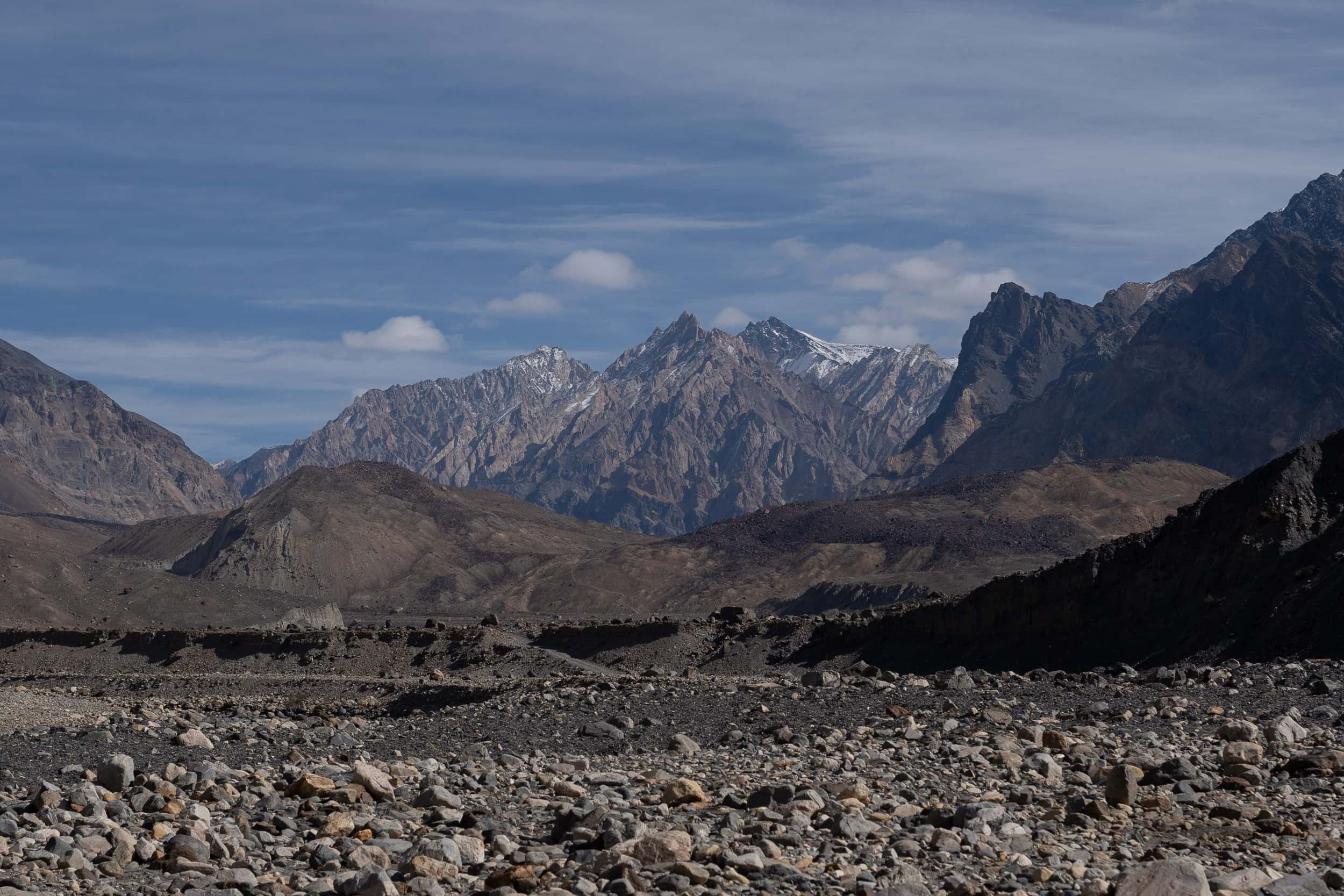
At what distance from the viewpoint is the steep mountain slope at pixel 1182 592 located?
39.1 m

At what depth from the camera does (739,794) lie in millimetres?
15523

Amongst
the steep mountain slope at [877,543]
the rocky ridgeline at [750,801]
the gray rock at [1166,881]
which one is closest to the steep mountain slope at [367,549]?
the steep mountain slope at [877,543]

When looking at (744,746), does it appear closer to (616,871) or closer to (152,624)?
(616,871)

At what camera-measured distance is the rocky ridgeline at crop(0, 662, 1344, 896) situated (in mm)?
11836

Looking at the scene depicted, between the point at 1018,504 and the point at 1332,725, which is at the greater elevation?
the point at 1018,504

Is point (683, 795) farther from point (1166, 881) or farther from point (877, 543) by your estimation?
point (877, 543)

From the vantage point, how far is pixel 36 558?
10906 centimetres

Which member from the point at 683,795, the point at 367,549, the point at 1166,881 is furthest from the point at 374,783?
the point at 367,549

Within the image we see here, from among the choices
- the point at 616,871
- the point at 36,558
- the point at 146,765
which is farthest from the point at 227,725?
the point at 36,558

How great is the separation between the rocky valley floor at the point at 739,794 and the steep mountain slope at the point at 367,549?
12436 centimetres

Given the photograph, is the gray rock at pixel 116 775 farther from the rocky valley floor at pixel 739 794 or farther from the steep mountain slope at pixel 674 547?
the steep mountain slope at pixel 674 547

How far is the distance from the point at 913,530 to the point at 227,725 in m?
135

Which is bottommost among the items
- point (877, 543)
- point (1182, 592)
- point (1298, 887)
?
point (1298, 887)

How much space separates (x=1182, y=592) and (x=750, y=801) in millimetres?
33506
